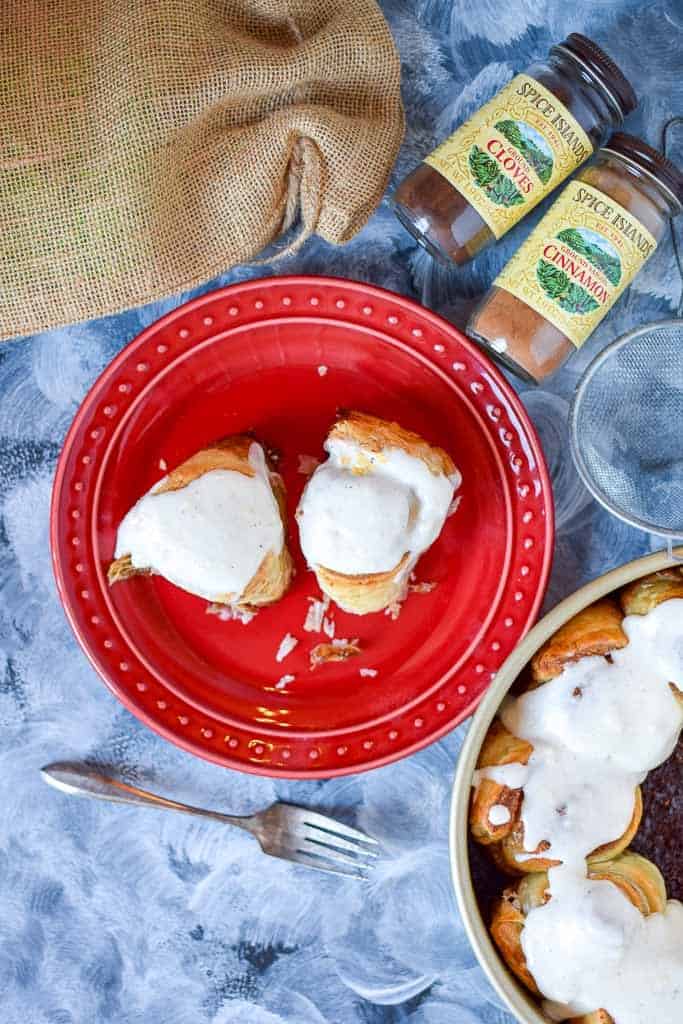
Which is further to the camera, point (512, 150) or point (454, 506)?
point (454, 506)

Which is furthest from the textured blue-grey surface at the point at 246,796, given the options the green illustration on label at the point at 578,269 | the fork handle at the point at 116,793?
the green illustration on label at the point at 578,269

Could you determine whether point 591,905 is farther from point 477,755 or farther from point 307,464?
point 307,464

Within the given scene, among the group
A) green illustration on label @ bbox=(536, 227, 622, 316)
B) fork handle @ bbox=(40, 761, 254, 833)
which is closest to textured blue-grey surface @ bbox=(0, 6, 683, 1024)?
fork handle @ bbox=(40, 761, 254, 833)

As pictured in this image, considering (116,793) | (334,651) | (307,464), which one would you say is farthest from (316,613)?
(116,793)

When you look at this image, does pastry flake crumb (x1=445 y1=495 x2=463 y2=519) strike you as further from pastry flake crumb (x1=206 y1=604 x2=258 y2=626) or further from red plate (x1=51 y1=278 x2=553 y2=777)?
pastry flake crumb (x1=206 y1=604 x2=258 y2=626)

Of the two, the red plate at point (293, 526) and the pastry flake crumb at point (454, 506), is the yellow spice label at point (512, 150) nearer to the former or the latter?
the red plate at point (293, 526)

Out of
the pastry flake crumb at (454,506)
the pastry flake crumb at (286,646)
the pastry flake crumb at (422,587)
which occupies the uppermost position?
the pastry flake crumb at (454,506)
